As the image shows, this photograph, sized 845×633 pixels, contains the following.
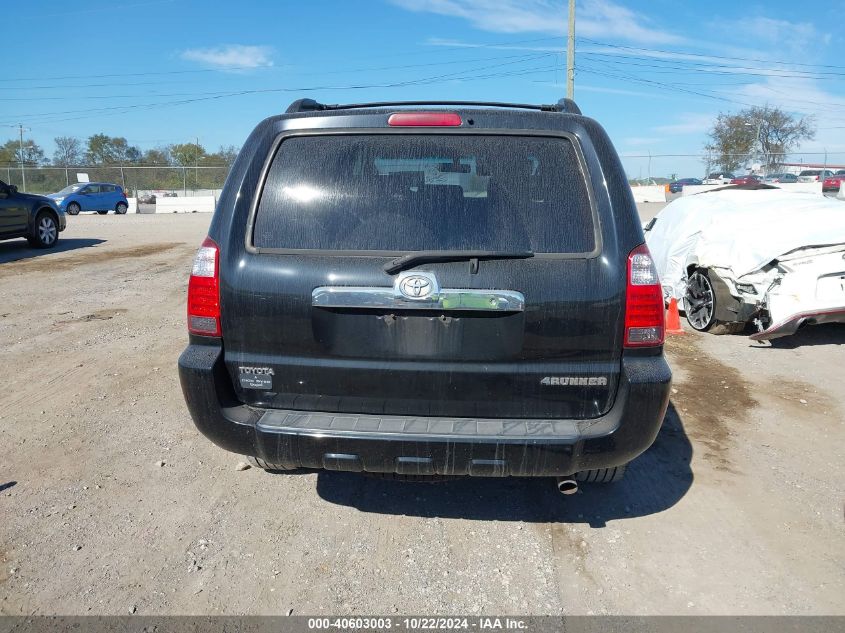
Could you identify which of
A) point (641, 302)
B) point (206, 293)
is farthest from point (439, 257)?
point (206, 293)

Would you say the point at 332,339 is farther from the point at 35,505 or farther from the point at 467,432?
the point at 35,505

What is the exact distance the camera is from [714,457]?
160 inches

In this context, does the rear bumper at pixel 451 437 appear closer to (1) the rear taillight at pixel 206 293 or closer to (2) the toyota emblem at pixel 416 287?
(1) the rear taillight at pixel 206 293

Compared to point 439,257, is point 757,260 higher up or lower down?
lower down

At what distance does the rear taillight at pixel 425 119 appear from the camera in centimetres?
278

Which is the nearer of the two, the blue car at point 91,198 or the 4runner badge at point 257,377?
the 4runner badge at point 257,377

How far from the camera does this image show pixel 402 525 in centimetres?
323

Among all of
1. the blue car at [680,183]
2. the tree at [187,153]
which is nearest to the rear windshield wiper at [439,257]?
the blue car at [680,183]

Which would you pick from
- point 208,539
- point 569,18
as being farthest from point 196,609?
point 569,18

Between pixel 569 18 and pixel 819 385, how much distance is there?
27.6 metres

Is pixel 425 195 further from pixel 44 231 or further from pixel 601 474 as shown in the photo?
pixel 44 231

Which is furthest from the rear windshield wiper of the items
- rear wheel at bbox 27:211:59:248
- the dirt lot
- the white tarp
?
rear wheel at bbox 27:211:59:248

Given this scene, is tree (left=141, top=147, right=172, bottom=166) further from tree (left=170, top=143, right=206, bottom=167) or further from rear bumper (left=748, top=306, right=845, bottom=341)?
rear bumper (left=748, top=306, right=845, bottom=341)

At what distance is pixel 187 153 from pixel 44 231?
6157 centimetres
